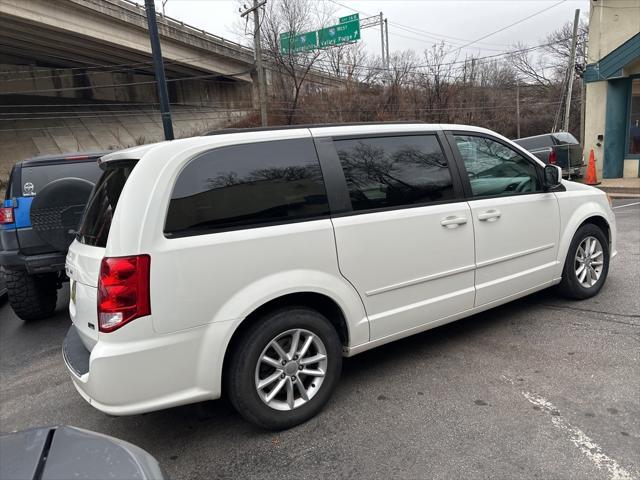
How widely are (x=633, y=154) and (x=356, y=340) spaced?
1548 centimetres

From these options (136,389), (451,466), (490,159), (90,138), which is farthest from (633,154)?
(90,138)

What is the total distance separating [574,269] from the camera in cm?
440

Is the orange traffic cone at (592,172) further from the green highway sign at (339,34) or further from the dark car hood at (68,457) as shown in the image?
the green highway sign at (339,34)

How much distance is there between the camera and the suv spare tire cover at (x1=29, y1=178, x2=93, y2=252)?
4.67 meters

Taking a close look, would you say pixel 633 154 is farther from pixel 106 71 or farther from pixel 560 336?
pixel 106 71

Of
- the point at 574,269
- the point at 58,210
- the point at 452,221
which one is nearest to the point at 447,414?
the point at 452,221

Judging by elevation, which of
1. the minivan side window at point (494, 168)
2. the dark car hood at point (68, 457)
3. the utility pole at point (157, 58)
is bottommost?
the dark car hood at point (68, 457)

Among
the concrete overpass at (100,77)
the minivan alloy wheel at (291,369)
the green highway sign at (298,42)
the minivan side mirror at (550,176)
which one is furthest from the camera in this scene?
the green highway sign at (298,42)

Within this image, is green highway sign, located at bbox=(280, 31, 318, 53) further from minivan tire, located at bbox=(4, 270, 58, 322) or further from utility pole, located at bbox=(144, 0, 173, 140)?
minivan tire, located at bbox=(4, 270, 58, 322)

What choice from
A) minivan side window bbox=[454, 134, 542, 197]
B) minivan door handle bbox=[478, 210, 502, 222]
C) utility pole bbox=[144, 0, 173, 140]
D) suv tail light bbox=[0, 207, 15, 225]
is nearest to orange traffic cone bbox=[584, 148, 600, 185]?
minivan side window bbox=[454, 134, 542, 197]

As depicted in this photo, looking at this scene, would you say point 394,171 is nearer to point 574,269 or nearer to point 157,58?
point 574,269

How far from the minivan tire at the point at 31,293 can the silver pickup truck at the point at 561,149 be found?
12557 millimetres

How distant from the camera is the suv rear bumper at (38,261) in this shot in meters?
4.94

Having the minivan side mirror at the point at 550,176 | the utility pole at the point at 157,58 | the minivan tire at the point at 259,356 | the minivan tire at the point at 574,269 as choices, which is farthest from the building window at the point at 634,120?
the minivan tire at the point at 259,356
